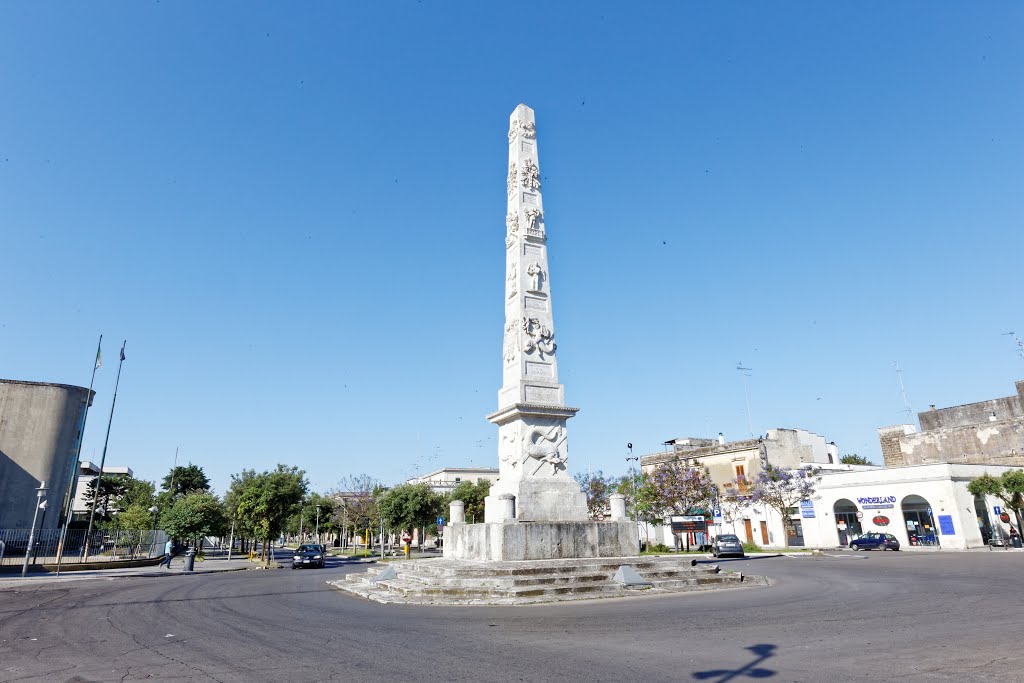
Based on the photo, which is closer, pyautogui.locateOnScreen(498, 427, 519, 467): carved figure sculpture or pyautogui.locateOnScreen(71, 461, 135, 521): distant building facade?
pyautogui.locateOnScreen(498, 427, 519, 467): carved figure sculpture

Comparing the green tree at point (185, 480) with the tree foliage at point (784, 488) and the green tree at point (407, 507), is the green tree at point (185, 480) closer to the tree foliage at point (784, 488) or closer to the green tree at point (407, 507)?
the green tree at point (407, 507)

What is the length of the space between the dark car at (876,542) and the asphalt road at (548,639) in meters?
26.8

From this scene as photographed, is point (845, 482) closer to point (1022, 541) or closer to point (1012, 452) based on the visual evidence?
point (1022, 541)

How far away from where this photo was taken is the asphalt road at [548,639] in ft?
18.9

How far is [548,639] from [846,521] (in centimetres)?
4175

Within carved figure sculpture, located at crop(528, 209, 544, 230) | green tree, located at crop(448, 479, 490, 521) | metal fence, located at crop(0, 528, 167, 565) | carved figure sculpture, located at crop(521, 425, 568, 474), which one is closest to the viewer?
carved figure sculpture, located at crop(521, 425, 568, 474)

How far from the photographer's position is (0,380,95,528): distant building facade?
41.3 metres

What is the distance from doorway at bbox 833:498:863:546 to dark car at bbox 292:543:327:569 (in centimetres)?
3474

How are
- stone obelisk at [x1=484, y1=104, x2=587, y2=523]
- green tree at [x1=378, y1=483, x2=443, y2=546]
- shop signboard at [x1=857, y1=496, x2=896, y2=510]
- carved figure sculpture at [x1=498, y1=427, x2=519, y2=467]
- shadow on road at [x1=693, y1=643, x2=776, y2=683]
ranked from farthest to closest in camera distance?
green tree at [x1=378, y1=483, x2=443, y2=546]
shop signboard at [x1=857, y1=496, x2=896, y2=510]
carved figure sculpture at [x1=498, y1=427, x2=519, y2=467]
stone obelisk at [x1=484, y1=104, x2=587, y2=523]
shadow on road at [x1=693, y1=643, x2=776, y2=683]

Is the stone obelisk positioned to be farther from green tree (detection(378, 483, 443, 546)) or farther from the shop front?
the shop front

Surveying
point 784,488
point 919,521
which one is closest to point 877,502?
point 919,521

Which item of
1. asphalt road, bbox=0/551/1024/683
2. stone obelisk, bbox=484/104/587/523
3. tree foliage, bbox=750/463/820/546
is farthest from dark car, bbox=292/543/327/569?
tree foliage, bbox=750/463/820/546

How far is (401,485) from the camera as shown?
44.9m

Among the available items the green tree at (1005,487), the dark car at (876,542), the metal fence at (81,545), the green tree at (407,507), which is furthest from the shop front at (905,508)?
the metal fence at (81,545)
